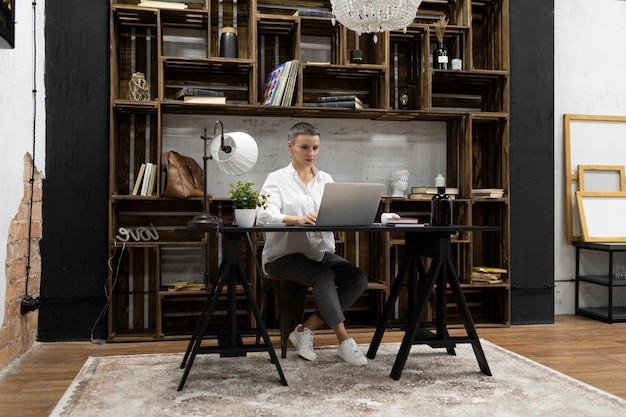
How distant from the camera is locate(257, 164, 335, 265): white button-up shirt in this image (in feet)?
11.9

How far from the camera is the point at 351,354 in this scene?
11.3 ft

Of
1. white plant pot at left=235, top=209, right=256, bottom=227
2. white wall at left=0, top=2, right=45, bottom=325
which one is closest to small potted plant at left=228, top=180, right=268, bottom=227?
white plant pot at left=235, top=209, right=256, bottom=227

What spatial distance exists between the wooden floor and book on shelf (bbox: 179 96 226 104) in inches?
65.4

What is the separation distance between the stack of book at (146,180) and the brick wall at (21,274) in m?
0.63

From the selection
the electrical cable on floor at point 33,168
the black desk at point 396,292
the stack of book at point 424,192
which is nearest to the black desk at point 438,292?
the black desk at point 396,292

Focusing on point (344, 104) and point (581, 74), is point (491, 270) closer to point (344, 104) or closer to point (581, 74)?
point (344, 104)

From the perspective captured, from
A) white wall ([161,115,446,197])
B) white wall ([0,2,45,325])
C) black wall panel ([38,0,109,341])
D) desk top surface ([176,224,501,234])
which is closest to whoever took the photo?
desk top surface ([176,224,501,234])

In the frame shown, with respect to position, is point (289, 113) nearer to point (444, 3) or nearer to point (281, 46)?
point (281, 46)

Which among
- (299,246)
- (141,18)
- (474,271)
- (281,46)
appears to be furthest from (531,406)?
(141,18)

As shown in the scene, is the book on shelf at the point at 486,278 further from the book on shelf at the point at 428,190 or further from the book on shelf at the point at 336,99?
the book on shelf at the point at 336,99

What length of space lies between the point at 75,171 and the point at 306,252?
175 cm

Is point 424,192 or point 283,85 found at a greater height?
point 283,85

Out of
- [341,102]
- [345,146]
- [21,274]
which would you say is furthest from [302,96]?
[21,274]

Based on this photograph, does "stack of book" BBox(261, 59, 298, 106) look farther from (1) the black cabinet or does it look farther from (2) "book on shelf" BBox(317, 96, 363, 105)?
(1) the black cabinet
